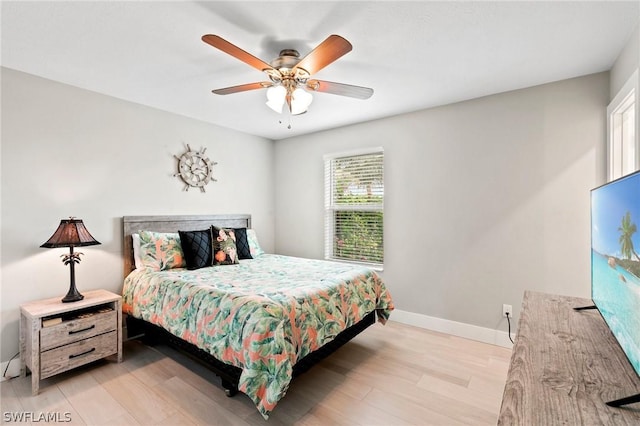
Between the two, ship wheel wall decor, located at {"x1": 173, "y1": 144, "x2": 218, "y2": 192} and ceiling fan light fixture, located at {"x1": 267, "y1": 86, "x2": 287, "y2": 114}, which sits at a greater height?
ceiling fan light fixture, located at {"x1": 267, "y1": 86, "x2": 287, "y2": 114}

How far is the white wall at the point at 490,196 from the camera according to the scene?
2.51m

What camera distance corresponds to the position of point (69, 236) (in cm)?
233

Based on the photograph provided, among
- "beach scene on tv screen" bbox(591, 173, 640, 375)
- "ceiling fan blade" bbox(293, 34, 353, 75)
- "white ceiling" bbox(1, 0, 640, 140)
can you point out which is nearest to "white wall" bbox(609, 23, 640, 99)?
"white ceiling" bbox(1, 0, 640, 140)

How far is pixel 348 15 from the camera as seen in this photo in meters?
1.71

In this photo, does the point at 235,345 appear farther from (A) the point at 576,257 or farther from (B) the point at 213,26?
(A) the point at 576,257

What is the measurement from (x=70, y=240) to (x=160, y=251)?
2.45 ft

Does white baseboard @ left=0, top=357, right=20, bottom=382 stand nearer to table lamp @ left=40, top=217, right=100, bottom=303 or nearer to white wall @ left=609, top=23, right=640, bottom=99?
table lamp @ left=40, top=217, right=100, bottom=303

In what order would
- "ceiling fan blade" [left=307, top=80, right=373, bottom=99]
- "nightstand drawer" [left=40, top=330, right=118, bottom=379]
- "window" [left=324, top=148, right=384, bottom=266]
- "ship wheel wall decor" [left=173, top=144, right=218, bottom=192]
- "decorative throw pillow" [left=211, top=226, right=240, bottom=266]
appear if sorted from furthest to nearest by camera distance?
"window" [left=324, top=148, right=384, bottom=266] < "ship wheel wall decor" [left=173, top=144, right=218, bottom=192] < "decorative throw pillow" [left=211, top=226, right=240, bottom=266] < "nightstand drawer" [left=40, top=330, right=118, bottom=379] < "ceiling fan blade" [left=307, top=80, right=373, bottom=99]

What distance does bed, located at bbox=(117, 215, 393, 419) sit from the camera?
175cm

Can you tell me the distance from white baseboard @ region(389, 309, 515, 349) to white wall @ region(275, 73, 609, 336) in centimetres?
6

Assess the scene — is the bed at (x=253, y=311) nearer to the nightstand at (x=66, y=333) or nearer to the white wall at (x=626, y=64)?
the nightstand at (x=66, y=333)

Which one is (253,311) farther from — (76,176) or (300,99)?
(76,176)

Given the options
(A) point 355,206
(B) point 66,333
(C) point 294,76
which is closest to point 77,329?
(B) point 66,333

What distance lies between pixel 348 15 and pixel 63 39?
1.89 m
